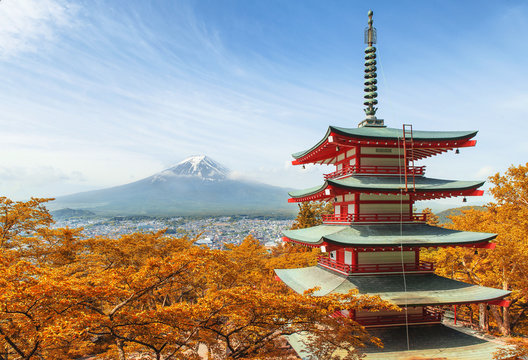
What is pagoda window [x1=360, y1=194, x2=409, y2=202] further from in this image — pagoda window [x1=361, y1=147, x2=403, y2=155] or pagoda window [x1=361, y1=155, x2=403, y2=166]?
pagoda window [x1=361, y1=147, x2=403, y2=155]

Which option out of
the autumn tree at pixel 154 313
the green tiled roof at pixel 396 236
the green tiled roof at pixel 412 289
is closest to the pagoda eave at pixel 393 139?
the green tiled roof at pixel 396 236

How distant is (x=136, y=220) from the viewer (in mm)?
190750

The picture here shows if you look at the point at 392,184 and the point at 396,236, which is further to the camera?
the point at 392,184

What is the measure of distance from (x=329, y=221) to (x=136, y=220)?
7687 inches

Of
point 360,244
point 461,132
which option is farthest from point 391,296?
point 461,132

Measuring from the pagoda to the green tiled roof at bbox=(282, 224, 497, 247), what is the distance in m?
0.04

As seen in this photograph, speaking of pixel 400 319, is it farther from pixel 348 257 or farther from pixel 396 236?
pixel 396 236

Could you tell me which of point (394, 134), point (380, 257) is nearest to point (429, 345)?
point (380, 257)

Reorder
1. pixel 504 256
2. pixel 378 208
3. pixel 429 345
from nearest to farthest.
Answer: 1. pixel 429 345
2. pixel 378 208
3. pixel 504 256

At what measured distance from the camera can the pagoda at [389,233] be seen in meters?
12.1

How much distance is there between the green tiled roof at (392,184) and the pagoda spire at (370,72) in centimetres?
413

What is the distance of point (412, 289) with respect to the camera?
482 inches

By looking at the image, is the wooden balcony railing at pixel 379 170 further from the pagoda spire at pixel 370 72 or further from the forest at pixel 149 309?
the forest at pixel 149 309

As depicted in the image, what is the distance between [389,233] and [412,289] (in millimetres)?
2332
